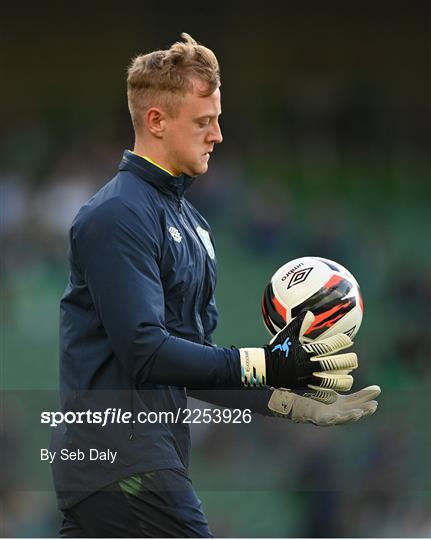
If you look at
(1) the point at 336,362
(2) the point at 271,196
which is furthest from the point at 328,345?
(2) the point at 271,196

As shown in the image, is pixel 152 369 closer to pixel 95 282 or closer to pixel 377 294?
pixel 95 282

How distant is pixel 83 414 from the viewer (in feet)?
12.4

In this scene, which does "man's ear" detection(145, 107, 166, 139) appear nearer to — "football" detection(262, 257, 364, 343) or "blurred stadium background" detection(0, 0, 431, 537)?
"football" detection(262, 257, 364, 343)

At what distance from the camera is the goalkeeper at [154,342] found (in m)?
3.60

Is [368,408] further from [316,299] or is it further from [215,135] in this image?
[215,135]

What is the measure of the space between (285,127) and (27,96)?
9.60 feet

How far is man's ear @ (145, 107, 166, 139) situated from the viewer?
3914 millimetres

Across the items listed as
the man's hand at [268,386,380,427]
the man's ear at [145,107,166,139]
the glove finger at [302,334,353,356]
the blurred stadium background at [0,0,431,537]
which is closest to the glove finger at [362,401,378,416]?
the man's hand at [268,386,380,427]

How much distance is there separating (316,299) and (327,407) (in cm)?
40

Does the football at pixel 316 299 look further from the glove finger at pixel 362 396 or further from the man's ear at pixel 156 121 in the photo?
the man's ear at pixel 156 121

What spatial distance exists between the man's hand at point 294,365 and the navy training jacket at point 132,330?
0.06 meters

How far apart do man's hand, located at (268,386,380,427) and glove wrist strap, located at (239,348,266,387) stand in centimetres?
38

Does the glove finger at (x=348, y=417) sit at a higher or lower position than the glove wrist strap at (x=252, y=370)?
lower

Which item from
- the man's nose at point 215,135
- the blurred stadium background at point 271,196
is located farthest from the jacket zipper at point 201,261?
the blurred stadium background at point 271,196
